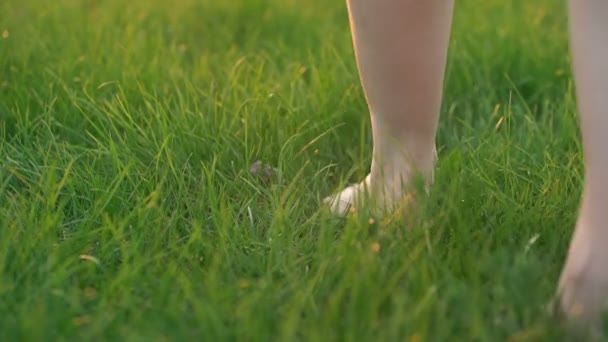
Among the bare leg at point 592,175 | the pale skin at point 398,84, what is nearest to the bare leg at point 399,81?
the pale skin at point 398,84

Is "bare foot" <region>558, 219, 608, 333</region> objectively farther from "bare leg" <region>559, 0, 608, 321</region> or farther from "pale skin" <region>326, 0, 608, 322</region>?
"pale skin" <region>326, 0, 608, 322</region>

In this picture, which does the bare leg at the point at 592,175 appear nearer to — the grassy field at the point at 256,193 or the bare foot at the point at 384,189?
the grassy field at the point at 256,193

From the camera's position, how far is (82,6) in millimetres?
3188

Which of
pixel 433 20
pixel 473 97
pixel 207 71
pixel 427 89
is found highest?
pixel 433 20

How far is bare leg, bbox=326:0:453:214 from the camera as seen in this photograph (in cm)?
167

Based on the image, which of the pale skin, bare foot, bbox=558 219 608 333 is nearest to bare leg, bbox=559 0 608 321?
bare foot, bbox=558 219 608 333

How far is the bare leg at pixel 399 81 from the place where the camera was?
1670 millimetres

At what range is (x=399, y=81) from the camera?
1714 mm

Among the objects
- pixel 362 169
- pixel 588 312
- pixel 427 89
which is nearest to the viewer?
pixel 588 312

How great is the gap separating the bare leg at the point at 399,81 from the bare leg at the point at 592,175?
416mm

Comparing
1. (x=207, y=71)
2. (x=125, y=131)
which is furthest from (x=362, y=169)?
(x=207, y=71)

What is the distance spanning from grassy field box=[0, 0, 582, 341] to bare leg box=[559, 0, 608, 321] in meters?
0.06

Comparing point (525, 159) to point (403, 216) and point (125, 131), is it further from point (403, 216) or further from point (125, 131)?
point (125, 131)

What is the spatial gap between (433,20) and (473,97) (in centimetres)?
76
